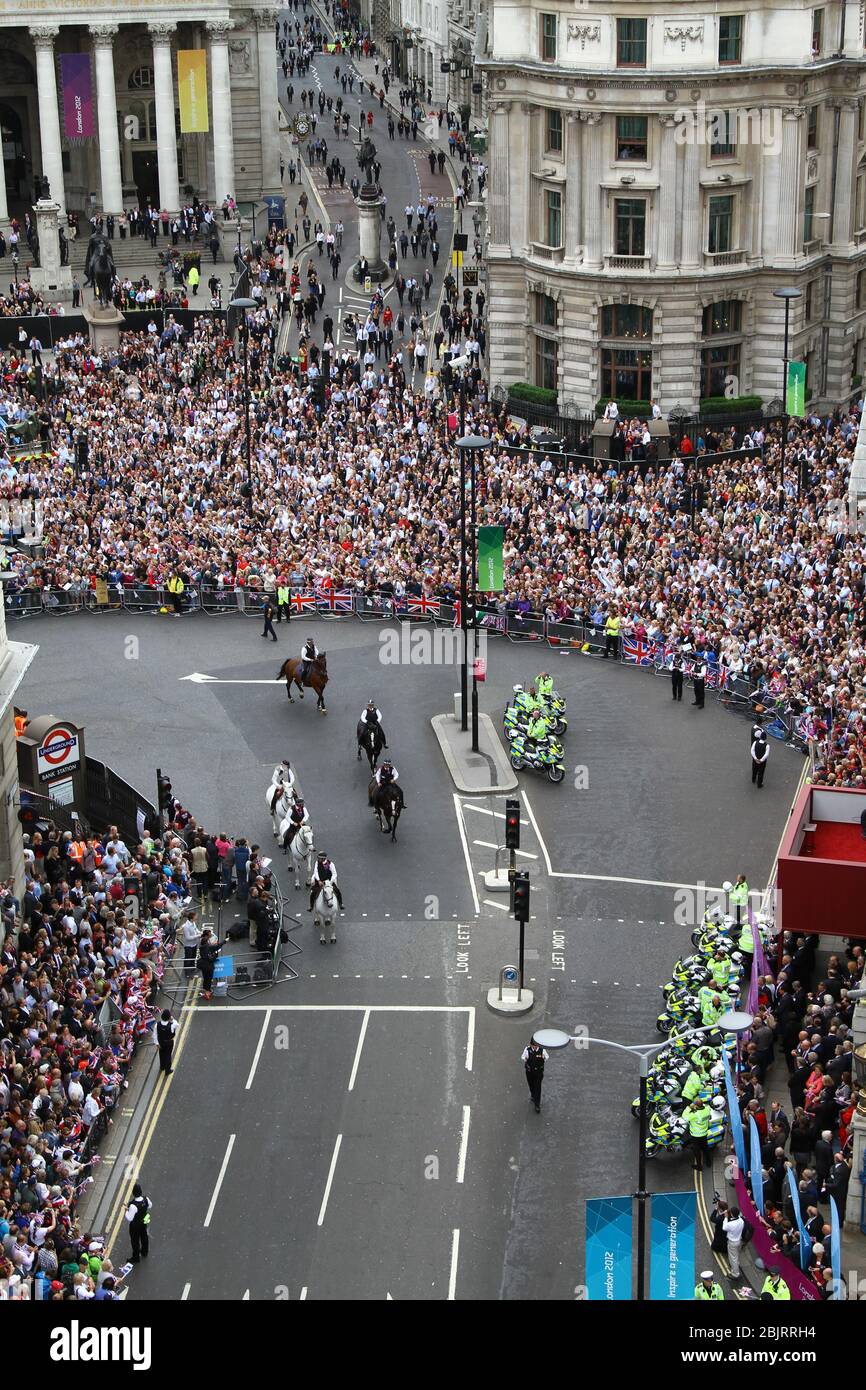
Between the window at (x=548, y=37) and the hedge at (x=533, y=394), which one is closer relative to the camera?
the window at (x=548, y=37)

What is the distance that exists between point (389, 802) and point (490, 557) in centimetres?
847

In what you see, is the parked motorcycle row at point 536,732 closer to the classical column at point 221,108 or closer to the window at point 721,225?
the window at point 721,225

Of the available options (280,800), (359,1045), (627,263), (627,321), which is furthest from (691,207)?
(359,1045)

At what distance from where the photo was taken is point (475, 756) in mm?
53031

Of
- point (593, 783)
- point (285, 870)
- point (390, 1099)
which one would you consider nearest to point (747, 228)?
point (593, 783)

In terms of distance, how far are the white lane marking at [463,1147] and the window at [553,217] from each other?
4850 centimetres

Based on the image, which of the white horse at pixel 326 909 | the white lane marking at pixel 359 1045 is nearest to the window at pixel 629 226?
the white horse at pixel 326 909

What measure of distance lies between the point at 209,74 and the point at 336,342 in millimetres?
24885

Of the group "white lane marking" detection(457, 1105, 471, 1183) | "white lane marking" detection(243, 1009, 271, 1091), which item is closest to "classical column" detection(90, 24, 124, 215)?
"white lane marking" detection(243, 1009, 271, 1091)

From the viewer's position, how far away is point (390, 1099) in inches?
1471

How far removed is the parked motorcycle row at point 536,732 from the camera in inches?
2040

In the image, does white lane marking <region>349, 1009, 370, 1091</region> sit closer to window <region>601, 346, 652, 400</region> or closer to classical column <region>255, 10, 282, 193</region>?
window <region>601, 346, 652, 400</region>

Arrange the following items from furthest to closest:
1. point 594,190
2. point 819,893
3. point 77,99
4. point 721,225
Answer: point 77,99 < point 721,225 < point 594,190 < point 819,893

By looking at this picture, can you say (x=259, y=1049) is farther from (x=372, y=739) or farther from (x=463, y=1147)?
(x=372, y=739)
